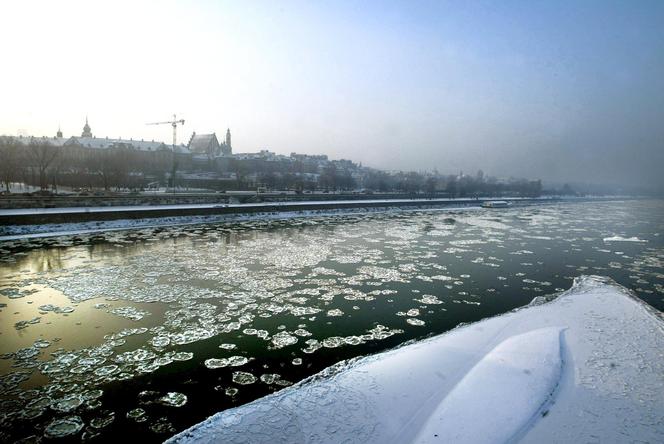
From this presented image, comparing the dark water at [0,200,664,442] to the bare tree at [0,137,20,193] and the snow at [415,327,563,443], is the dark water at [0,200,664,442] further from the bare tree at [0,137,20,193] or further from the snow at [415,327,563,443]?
the bare tree at [0,137,20,193]

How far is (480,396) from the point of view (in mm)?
7148

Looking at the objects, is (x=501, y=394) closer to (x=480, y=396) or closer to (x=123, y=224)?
(x=480, y=396)

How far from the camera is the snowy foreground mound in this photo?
6.11 metres

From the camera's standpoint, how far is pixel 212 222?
34.7 metres

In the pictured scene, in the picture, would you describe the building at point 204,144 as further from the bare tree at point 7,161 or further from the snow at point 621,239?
the snow at point 621,239

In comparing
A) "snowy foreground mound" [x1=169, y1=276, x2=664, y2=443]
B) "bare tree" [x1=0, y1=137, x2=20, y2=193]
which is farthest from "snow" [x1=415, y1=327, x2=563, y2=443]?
"bare tree" [x1=0, y1=137, x2=20, y2=193]

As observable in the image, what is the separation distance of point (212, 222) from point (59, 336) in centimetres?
2568

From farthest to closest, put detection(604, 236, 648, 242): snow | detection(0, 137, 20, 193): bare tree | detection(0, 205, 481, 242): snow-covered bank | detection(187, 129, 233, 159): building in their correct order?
detection(187, 129, 233, 159): building
detection(0, 137, 20, 193): bare tree
detection(604, 236, 648, 242): snow
detection(0, 205, 481, 242): snow-covered bank

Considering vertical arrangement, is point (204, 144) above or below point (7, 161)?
above

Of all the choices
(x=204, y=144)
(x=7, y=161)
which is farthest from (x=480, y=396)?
(x=204, y=144)

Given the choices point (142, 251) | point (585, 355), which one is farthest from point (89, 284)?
point (585, 355)

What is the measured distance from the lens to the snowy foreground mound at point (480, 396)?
6105 mm

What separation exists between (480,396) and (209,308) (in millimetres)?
8366

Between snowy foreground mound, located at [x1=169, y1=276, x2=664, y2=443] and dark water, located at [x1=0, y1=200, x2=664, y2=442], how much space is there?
0.82 metres
